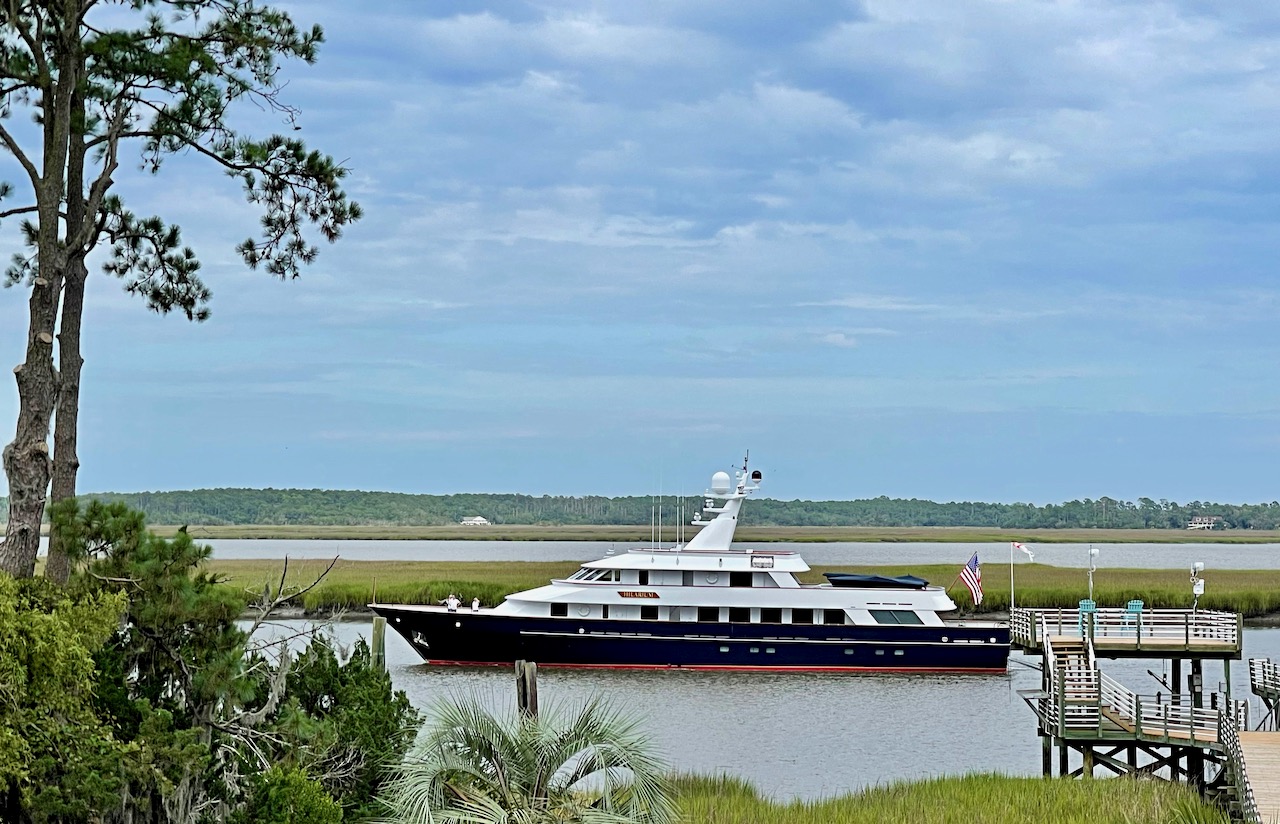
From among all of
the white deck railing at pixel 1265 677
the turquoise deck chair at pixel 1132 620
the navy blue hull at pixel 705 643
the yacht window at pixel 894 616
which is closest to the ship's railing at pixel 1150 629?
the turquoise deck chair at pixel 1132 620

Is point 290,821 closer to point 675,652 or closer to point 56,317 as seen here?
point 56,317

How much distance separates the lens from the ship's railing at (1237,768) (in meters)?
15.5

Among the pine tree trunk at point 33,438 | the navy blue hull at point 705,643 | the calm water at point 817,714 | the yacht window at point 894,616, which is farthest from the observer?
the yacht window at point 894,616

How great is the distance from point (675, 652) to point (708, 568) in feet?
8.64

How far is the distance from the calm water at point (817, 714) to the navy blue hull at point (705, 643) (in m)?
0.41

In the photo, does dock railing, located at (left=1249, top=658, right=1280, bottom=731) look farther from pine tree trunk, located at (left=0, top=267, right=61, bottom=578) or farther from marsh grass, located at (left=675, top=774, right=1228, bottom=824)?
pine tree trunk, located at (left=0, top=267, right=61, bottom=578)

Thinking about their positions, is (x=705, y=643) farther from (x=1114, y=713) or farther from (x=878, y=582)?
(x=1114, y=713)

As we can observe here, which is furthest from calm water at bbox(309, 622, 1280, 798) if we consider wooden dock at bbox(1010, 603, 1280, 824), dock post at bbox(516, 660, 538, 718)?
dock post at bbox(516, 660, 538, 718)

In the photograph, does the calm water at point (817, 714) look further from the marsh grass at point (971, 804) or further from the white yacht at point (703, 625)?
the marsh grass at point (971, 804)

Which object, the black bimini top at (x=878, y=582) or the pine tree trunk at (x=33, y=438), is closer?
the pine tree trunk at (x=33, y=438)

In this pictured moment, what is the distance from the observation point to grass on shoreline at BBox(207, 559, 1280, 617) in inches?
2021

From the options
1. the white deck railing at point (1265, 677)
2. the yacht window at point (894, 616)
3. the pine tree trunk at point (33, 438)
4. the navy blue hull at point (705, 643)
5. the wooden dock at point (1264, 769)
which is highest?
the pine tree trunk at point (33, 438)

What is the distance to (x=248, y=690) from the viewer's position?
12578 millimetres

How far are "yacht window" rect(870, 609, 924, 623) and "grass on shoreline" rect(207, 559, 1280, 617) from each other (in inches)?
546
